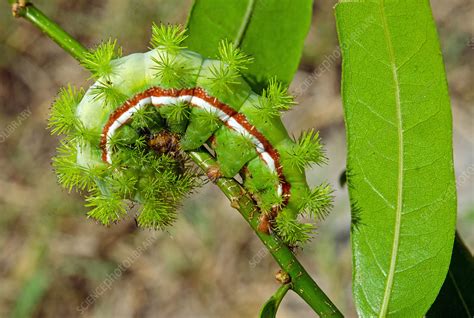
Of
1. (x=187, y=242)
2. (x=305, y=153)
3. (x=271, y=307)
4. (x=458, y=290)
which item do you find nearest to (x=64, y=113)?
(x=305, y=153)

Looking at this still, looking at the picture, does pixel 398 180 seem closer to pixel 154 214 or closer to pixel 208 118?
pixel 208 118

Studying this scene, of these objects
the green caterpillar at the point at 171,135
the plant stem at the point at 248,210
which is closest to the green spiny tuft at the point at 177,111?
the green caterpillar at the point at 171,135

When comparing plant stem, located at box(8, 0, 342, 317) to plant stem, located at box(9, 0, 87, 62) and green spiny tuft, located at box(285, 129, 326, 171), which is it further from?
green spiny tuft, located at box(285, 129, 326, 171)

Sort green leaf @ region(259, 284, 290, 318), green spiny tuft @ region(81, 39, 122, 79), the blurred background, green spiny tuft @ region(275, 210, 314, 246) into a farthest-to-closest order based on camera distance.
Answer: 1. the blurred background
2. green spiny tuft @ region(275, 210, 314, 246)
3. green spiny tuft @ region(81, 39, 122, 79)
4. green leaf @ region(259, 284, 290, 318)

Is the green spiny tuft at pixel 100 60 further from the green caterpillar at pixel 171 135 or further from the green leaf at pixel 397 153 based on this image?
the green leaf at pixel 397 153

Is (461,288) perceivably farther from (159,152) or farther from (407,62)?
(159,152)

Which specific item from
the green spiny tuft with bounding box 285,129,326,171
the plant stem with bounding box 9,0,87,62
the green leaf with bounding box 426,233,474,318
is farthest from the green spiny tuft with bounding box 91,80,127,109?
the green leaf with bounding box 426,233,474,318
